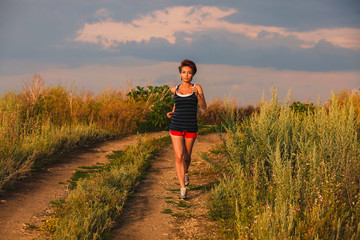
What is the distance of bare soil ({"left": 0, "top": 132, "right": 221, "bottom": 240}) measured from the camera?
5.28 meters

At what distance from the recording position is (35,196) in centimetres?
681

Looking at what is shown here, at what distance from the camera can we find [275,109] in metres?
8.20

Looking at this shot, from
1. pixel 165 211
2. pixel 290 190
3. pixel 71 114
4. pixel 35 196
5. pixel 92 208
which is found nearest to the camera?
pixel 290 190

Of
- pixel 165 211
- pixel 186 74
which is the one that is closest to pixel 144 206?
pixel 165 211

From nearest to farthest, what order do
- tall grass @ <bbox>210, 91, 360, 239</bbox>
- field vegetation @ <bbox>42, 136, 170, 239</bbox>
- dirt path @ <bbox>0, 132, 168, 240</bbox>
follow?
tall grass @ <bbox>210, 91, 360, 239</bbox> < field vegetation @ <bbox>42, 136, 170, 239</bbox> < dirt path @ <bbox>0, 132, 168, 240</bbox>

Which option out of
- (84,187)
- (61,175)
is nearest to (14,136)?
(61,175)

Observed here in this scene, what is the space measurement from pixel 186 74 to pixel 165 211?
245cm

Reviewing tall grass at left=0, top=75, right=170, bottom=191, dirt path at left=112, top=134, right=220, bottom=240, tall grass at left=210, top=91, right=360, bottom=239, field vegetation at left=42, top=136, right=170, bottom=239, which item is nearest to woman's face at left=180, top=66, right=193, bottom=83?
tall grass at left=210, top=91, right=360, bottom=239

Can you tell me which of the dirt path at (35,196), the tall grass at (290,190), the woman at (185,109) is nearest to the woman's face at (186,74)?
the woman at (185,109)

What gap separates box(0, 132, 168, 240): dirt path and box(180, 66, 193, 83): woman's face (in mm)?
3340

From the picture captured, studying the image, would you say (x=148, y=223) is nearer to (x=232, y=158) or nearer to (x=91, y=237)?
(x=91, y=237)

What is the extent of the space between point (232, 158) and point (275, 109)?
191 cm

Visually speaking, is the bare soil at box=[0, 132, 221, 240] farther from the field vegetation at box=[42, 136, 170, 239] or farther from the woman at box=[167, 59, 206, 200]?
the woman at box=[167, 59, 206, 200]

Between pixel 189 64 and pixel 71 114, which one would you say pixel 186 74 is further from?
pixel 71 114
